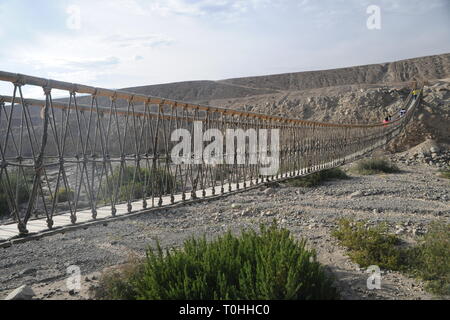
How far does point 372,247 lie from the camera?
5258 mm

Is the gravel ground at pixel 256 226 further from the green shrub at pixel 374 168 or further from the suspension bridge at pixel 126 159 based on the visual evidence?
the green shrub at pixel 374 168

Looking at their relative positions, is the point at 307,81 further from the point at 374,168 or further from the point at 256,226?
the point at 256,226

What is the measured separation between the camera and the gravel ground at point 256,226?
474 cm

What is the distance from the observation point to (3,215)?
10008 millimetres

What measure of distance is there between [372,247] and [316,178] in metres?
7.85

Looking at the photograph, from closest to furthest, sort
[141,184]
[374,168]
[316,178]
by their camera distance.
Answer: [141,184] → [316,178] → [374,168]

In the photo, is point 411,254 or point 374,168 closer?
point 411,254
